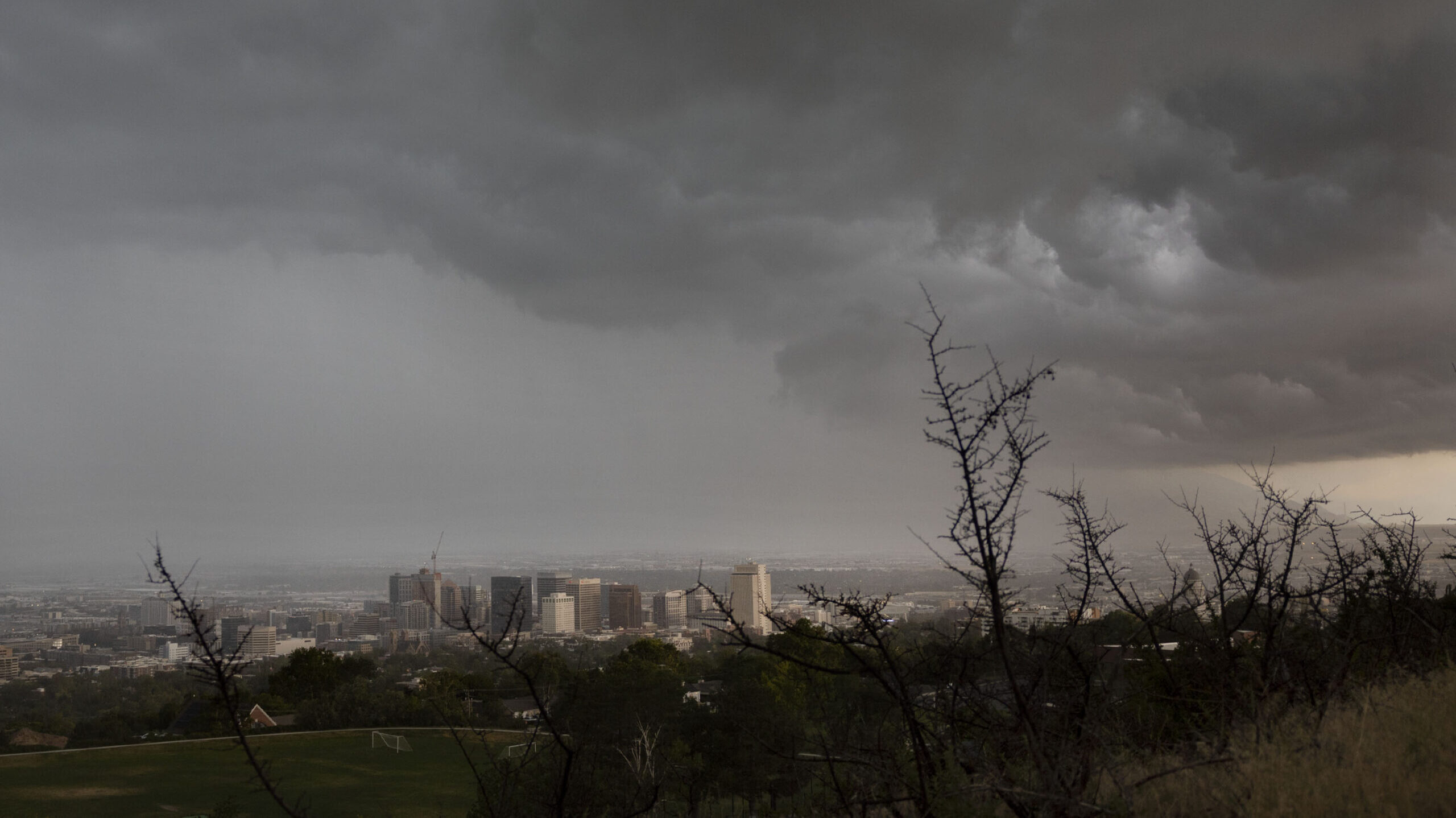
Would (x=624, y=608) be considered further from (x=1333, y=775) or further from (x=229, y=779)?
(x=1333, y=775)

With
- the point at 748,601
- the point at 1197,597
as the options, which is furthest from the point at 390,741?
the point at 1197,597

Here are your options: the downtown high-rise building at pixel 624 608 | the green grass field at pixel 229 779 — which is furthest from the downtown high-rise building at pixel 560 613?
the green grass field at pixel 229 779

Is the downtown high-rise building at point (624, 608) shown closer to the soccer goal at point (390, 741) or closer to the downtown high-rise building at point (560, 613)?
the downtown high-rise building at point (560, 613)

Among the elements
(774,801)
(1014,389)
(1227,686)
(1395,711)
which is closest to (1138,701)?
(1227,686)

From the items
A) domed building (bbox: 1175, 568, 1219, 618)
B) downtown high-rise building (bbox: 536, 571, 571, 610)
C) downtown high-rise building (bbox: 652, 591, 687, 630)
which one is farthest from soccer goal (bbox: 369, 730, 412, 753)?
downtown high-rise building (bbox: 536, 571, 571, 610)

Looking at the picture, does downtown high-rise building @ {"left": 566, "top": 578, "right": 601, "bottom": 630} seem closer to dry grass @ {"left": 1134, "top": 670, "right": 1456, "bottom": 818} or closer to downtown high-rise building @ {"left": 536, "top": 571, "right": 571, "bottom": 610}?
downtown high-rise building @ {"left": 536, "top": 571, "right": 571, "bottom": 610}
